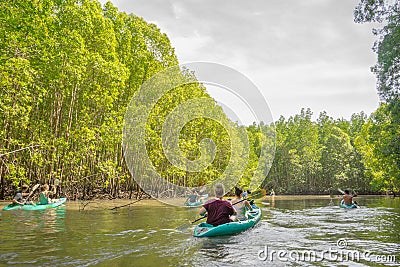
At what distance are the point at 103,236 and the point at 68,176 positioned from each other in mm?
13417

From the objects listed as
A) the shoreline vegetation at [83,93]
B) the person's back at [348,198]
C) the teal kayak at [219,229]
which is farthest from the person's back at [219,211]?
the person's back at [348,198]

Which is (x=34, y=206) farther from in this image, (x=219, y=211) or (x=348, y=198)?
(x=348, y=198)

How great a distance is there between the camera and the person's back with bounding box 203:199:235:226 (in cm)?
912

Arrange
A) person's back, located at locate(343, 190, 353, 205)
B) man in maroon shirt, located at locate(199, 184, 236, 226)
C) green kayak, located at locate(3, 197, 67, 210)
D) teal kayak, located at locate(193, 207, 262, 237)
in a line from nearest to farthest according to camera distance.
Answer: teal kayak, located at locate(193, 207, 262, 237) → man in maroon shirt, located at locate(199, 184, 236, 226) → green kayak, located at locate(3, 197, 67, 210) → person's back, located at locate(343, 190, 353, 205)

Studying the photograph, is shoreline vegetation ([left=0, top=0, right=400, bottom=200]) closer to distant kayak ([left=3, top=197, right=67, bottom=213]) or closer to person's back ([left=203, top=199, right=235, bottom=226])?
distant kayak ([left=3, top=197, right=67, bottom=213])

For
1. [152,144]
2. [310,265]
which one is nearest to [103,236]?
[310,265]

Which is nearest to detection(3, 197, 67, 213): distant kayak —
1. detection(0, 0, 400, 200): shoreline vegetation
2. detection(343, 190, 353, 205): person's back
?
detection(0, 0, 400, 200): shoreline vegetation

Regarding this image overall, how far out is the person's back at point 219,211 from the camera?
9117 mm

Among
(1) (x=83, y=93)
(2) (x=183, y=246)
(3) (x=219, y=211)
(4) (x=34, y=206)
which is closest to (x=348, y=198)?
(3) (x=219, y=211)

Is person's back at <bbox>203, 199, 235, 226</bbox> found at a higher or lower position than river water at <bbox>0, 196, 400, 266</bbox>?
higher

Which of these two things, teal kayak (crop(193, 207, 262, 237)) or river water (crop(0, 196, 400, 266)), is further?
teal kayak (crop(193, 207, 262, 237))

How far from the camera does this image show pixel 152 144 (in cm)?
2631

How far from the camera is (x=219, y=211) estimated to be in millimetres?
9156

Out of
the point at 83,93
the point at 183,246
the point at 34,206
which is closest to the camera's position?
the point at 183,246
